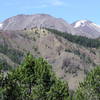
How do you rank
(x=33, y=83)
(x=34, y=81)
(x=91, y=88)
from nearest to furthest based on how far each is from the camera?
(x=34, y=81), (x=33, y=83), (x=91, y=88)

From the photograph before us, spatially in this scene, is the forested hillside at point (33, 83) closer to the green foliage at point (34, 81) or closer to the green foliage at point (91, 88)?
the green foliage at point (34, 81)

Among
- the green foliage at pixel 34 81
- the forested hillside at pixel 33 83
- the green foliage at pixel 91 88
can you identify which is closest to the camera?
the forested hillside at pixel 33 83

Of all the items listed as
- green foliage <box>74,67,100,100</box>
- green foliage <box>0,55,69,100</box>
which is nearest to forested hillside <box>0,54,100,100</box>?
Answer: green foliage <box>0,55,69,100</box>

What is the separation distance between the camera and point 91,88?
63438 mm

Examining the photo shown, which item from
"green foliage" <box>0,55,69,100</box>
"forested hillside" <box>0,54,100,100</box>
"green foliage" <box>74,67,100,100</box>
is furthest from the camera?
"green foliage" <box>74,67,100,100</box>

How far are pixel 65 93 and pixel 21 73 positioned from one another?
8602 mm

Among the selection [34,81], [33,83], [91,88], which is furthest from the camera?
[91,88]

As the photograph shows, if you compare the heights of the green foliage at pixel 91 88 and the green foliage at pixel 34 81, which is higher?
the green foliage at pixel 34 81

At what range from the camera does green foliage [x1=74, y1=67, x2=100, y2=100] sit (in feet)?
208

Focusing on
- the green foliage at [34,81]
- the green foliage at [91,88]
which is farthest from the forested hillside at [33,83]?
the green foliage at [91,88]

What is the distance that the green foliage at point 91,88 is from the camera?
63.5 meters

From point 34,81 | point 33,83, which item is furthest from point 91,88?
point 34,81

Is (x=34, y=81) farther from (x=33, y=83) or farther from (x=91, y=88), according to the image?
(x=91, y=88)

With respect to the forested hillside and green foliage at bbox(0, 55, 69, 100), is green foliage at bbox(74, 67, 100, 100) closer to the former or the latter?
the forested hillside
